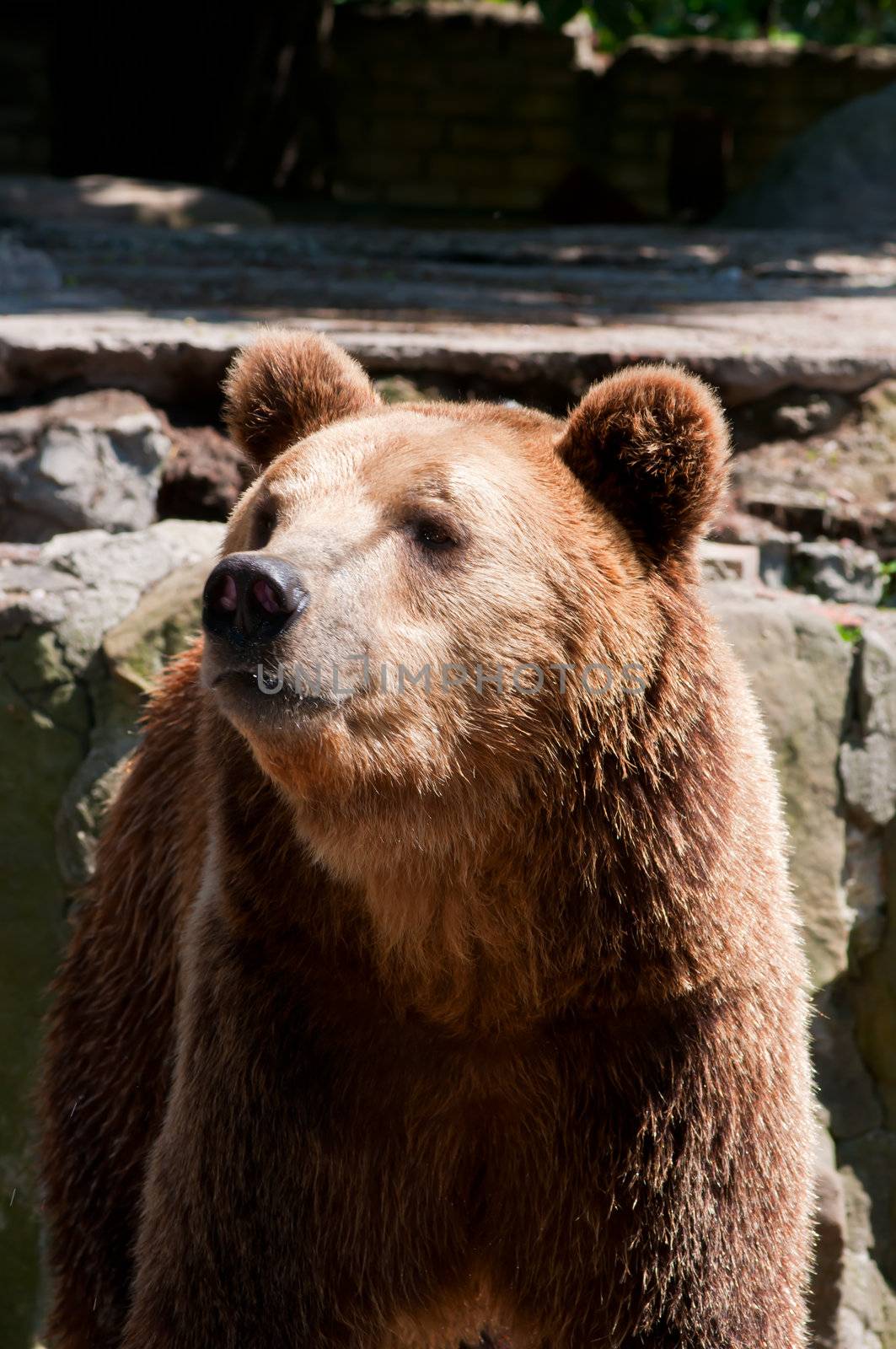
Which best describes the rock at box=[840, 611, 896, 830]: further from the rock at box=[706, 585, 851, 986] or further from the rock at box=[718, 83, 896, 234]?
the rock at box=[718, 83, 896, 234]

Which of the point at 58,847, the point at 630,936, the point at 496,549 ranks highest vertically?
the point at 496,549

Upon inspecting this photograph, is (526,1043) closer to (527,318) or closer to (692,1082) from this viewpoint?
(692,1082)

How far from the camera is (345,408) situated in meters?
3.01

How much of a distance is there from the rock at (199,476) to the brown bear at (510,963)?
1860mm

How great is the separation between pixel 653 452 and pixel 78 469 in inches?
88.6

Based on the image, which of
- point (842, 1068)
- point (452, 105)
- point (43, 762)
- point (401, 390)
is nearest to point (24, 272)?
point (401, 390)

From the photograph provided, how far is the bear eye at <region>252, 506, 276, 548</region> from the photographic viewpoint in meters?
2.64

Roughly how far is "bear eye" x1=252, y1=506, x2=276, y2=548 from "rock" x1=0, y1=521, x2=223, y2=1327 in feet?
4.46

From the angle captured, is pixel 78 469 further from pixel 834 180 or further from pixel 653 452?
pixel 834 180

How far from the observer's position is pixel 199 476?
15.2 ft

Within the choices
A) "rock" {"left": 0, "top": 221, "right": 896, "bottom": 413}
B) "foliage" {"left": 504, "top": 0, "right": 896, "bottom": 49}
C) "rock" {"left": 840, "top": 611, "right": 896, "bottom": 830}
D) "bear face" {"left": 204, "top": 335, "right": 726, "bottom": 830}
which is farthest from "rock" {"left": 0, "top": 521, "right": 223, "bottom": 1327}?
"foliage" {"left": 504, "top": 0, "right": 896, "bottom": 49}

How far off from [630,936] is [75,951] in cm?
153

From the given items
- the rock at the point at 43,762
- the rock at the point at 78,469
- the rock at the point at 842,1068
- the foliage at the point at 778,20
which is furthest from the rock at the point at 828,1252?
the foliage at the point at 778,20

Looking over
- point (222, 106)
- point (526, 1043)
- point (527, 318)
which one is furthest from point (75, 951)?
point (222, 106)
